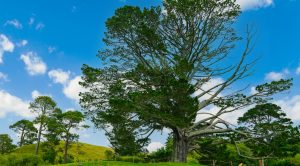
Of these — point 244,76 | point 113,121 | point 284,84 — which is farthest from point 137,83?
point 284,84

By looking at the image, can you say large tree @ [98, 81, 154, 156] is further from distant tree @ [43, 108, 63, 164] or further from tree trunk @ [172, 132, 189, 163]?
distant tree @ [43, 108, 63, 164]

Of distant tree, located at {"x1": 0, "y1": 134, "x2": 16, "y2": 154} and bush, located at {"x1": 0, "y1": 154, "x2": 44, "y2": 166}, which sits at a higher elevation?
distant tree, located at {"x1": 0, "y1": 134, "x2": 16, "y2": 154}

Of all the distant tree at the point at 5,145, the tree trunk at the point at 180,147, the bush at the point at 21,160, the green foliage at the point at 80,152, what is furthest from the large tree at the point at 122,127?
the distant tree at the point at 5,145

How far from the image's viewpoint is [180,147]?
105 ft

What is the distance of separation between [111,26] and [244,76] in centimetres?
1293

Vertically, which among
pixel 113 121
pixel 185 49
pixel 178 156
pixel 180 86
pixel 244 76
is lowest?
pixel 178 156

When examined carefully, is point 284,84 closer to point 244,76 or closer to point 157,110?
point 244,76

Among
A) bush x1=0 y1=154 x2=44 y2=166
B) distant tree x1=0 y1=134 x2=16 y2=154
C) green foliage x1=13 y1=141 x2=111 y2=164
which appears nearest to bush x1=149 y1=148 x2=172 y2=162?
bush x1=0 y1=154 x2=44 y2=166

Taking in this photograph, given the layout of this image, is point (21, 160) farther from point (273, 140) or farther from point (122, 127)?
point (273, 140)

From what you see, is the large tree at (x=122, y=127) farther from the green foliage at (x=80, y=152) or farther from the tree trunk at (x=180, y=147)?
the green foliage at (x=80, y=152)

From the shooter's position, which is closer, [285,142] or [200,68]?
[285,142]

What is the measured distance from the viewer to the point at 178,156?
31641 millimetres

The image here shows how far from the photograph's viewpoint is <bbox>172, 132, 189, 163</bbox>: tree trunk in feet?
104

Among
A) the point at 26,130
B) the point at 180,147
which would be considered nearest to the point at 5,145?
the point at 26,130
